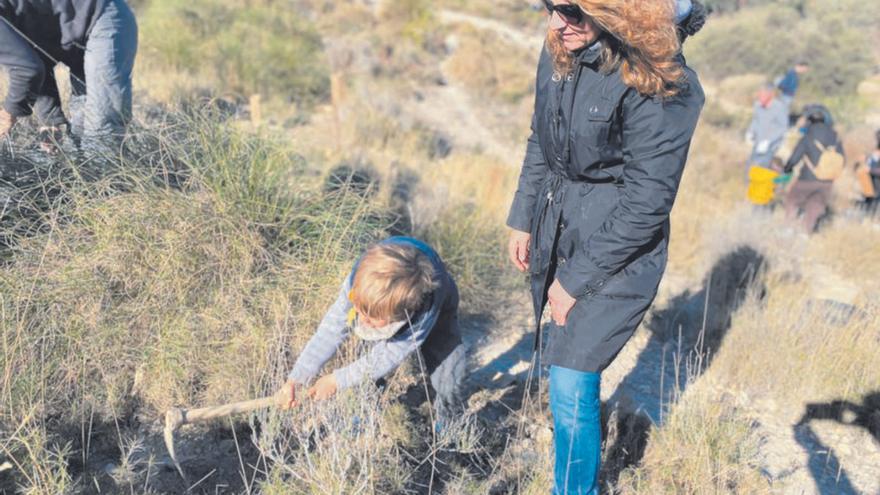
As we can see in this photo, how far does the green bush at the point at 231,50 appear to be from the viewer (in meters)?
9.44

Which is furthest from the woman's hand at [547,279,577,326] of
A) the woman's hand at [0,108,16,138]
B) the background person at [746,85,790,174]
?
the background person at [746,85,790,174]

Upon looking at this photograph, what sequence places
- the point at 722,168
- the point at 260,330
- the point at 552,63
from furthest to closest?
the point at 722,168 → the point at 260,330 → the point at 552,63

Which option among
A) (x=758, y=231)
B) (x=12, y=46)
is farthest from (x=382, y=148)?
(x=12, y=46)

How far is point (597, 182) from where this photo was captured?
2.29 m

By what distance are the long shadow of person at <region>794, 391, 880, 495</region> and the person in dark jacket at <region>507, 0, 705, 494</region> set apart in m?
1.35

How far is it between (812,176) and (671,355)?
447 centimetres

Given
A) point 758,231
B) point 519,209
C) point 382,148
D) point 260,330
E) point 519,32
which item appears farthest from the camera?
point 519,32

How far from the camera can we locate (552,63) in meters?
2.29

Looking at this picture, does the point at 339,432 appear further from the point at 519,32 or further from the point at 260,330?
the point at 519,32

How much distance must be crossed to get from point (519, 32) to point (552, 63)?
2321cm

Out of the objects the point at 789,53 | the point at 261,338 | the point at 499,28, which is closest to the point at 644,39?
the point at 261,338

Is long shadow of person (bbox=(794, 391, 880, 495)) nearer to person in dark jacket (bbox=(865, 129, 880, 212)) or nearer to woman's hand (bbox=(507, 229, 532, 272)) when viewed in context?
woman's hand (bbox=(507, 229, 532, 272))

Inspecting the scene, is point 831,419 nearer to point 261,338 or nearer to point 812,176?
point 261,338

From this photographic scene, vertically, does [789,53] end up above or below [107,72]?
below
